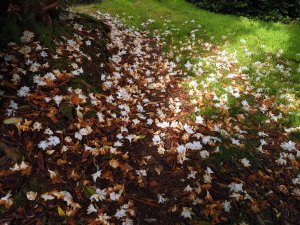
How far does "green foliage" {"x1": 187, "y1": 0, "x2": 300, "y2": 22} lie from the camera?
Answer: 452 inches

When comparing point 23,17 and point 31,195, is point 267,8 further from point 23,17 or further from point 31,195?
point 31,195

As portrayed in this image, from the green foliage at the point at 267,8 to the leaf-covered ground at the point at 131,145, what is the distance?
251 inches

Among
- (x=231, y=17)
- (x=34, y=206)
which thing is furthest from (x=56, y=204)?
(x=231, y=17)

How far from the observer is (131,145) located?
15.6 ft

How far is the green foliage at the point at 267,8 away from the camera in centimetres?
1149

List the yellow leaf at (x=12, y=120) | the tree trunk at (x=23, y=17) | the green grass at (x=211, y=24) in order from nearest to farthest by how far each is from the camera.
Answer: the yellow leaf at (x=12, y=120) → the tree trunk at (x=23, y=17) → the green grass at (x=211, y=24)

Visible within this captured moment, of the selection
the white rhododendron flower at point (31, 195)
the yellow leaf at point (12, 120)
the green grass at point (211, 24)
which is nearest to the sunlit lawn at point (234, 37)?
the green grass at point (211, 24)

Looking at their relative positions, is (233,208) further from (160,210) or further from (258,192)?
(160,210)

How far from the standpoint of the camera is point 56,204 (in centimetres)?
352

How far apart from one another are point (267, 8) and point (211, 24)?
305 cm

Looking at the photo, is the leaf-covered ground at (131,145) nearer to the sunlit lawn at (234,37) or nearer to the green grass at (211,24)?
the sunlit lawn at (234,37)

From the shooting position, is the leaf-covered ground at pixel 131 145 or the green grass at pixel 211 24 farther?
the green grass at pixel 211 24

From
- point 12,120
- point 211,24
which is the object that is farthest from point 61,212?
point 211,24

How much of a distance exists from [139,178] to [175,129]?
1.43 meters
